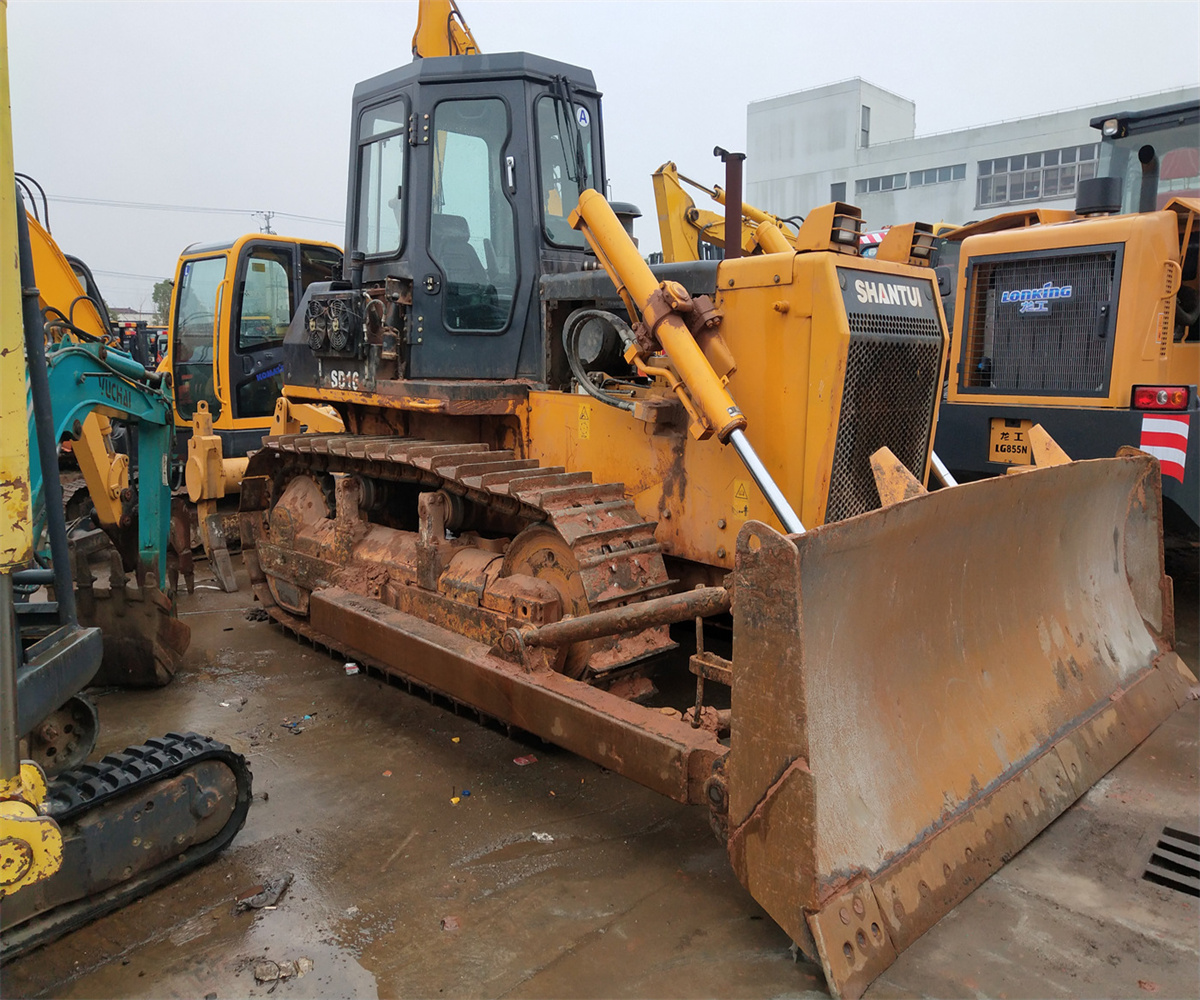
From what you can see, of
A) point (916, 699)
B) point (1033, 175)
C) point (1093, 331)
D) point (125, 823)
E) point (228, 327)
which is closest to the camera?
point (125, 823)

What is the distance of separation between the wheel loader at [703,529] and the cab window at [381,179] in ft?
0.09

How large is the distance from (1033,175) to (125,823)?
4630 cm

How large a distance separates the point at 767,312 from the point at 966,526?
1161 millimetres

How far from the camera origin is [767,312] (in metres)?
3.60

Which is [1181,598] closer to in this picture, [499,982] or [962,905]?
[962,905]

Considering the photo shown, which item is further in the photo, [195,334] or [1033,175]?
[1033,175]

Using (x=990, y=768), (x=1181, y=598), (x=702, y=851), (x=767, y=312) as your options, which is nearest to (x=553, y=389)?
(x=767, y=312)

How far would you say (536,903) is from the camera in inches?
112

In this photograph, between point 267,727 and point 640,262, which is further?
point 267,727

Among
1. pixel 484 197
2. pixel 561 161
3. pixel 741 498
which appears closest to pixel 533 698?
pixel 741 498

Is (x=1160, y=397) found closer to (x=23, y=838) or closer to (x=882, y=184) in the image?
(x=23, y=838)

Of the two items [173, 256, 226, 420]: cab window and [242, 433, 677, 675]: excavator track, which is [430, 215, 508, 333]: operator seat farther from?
[173, 256, 226, 420]: cab window

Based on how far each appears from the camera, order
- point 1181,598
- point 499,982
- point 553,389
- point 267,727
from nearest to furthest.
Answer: point 499,982, point 267,727, point 553,389, point 1181,598

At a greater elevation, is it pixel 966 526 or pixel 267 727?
pixel 966 526
